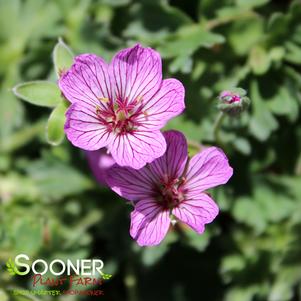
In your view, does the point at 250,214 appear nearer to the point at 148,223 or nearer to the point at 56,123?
the point at 148,223

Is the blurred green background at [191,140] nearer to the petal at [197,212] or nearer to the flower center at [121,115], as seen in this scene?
the flower center at [121,115]

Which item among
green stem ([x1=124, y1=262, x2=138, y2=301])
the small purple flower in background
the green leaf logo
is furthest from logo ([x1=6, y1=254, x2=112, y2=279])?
→ the small purple flower in background

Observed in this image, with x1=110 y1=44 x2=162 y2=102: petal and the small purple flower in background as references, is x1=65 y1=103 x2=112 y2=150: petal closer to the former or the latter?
x1=110 y1=44 x2=162 y2=102: petal

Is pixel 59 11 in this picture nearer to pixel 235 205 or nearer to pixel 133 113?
pixel 133 113

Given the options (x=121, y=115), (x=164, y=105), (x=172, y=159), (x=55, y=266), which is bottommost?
A: (x=55, y=266)

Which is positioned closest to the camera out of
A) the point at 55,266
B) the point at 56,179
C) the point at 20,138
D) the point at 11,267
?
the point at 11,267

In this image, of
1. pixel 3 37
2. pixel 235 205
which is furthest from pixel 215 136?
pixel 3 37

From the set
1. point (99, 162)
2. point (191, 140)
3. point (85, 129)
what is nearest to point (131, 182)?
point (85, 129)
